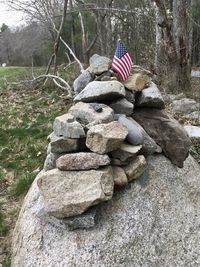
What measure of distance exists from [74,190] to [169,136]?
1.40 m

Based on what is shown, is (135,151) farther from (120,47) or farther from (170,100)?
(170,100)

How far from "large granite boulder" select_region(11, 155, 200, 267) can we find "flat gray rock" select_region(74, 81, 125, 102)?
33.4 inches

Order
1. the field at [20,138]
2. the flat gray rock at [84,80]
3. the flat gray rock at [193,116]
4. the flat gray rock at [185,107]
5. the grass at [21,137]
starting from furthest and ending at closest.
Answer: the flat gray rock at [185,107] < the flat gray rock at [193,116] < the grass at [21,137] < the field at [20,138] < the flat gray rock at [84,80]

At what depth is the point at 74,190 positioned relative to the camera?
3578 millimetres

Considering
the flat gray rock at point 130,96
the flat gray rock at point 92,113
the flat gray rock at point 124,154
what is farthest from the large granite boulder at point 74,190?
the flat gray rock at point 130,96

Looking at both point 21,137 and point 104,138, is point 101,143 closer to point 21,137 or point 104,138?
point 104,138

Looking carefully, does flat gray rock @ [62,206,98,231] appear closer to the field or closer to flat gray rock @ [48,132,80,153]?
flat gray rock @ [48,132,80,153]

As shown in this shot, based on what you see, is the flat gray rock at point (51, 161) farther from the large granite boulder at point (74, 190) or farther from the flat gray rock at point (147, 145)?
the flat gray rock at point (147, 145)

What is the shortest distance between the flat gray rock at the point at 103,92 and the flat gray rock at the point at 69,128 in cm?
43

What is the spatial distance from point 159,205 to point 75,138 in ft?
3.27

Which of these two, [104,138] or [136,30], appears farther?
[136,30]

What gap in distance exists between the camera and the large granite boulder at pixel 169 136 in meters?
4.48

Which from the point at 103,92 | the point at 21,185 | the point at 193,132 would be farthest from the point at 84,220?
the point at 193,132

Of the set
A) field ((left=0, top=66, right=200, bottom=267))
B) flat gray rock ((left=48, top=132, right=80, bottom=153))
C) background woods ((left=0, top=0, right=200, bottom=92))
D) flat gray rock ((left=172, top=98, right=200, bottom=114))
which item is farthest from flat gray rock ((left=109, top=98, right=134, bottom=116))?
background woods ((left=0, top=0, right=200, bottom=92))
